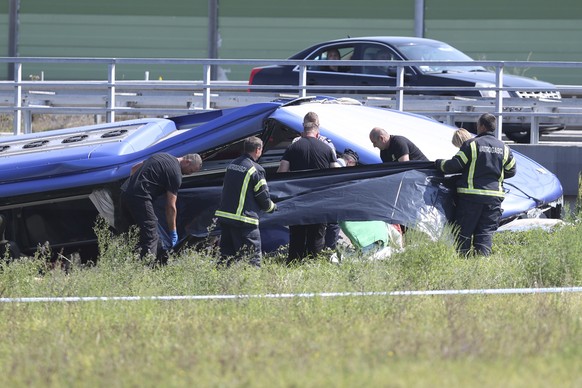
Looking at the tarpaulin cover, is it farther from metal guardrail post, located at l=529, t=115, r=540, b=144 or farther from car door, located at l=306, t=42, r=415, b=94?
car door, located at l=306, t=42, r=415, b=94

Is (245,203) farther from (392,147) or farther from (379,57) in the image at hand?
(379,57)

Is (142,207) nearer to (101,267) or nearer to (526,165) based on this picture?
(101,267)

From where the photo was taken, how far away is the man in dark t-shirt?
10820 mm

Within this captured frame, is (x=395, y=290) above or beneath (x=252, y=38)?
beneath

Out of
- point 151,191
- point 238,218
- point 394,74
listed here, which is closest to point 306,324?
point 238,218

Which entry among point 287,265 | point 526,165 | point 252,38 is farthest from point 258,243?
point 252,38

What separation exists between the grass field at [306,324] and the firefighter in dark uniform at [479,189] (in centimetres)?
35

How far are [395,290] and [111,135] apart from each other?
4.72m

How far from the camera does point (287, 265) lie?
10.1 meters

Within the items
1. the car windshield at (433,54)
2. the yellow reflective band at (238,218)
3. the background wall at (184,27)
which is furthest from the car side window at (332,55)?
the background wall at (184,27)

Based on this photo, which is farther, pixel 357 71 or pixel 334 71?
pixel 334 71

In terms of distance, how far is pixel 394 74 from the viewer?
16766mm

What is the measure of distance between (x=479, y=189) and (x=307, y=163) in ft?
5.70

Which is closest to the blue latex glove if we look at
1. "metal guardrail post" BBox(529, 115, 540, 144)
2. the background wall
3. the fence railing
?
the fence railing
